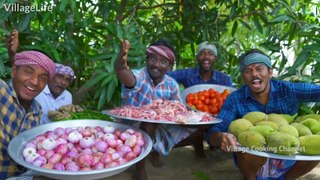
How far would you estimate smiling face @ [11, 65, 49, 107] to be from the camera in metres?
1.90

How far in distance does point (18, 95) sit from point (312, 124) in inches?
70.2

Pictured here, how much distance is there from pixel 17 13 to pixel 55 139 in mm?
1610

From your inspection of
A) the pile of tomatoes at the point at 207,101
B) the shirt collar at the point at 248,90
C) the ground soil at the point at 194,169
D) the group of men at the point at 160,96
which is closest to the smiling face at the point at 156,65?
the group of men at the point at 160,96

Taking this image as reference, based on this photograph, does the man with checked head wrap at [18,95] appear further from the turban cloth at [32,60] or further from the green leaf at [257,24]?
the green leaf at [257,24]

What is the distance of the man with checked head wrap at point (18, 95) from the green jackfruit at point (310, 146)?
4.98ft

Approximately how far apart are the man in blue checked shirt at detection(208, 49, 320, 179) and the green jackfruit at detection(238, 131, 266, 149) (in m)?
0.18

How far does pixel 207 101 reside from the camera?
122 inches

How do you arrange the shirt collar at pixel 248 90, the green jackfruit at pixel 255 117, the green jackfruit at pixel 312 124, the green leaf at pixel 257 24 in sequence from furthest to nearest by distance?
the green leaf at pixel 257 24 → the shirt collar at pixel 248 90 → the green jackfruit at pixel 255 117 → the green jackfruit at pixel 312 124

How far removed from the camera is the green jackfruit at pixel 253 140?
1.90m

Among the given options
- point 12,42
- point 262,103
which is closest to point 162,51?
point 262,103

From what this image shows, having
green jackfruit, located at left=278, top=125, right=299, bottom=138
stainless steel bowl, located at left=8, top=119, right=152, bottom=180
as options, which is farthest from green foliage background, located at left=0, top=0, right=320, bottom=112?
green jackfruit, located at left=278, top=125, right=299, bottom=138

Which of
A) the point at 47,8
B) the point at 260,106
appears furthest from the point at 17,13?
the point at 260,106

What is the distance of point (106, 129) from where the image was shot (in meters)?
2.14

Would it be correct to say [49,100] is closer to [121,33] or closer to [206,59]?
[121,33]
